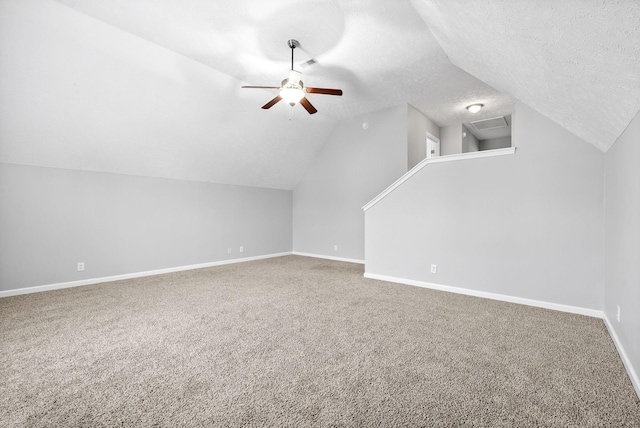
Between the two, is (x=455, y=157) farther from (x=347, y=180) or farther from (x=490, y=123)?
(x=490, y=123)

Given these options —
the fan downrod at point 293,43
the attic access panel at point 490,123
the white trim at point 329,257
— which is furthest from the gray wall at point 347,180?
the fan downrod at point 293,43

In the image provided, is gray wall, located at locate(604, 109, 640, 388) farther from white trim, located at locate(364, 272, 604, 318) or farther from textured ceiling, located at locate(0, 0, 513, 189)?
textured ceiling, located at locate(0, 0, 513, 189)

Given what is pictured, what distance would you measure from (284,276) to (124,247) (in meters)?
2.60

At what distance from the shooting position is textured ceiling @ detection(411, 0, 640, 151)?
3.84ft

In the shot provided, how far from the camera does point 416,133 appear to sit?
565 centimetres

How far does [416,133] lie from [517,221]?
2937mm

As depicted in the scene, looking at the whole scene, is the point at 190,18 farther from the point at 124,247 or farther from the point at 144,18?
the point at 124,247

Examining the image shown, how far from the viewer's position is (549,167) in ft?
10.3

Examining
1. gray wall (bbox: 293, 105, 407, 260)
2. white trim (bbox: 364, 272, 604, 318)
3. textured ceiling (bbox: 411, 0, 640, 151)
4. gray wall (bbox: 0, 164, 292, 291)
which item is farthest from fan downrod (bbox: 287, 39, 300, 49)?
white trim (bbox: 364, 272, 604, 318)

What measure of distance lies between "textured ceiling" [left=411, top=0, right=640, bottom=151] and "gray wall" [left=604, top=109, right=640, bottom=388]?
0.58ft

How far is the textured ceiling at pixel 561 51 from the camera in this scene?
1169 millimetres

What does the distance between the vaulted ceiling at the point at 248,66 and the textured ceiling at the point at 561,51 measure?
11 millimetres

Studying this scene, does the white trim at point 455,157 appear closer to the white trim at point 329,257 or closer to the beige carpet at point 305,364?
the beige carpet at point 305,364

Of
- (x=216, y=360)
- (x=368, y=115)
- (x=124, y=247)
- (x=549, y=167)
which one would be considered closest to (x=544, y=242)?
(x=549, y=167)
